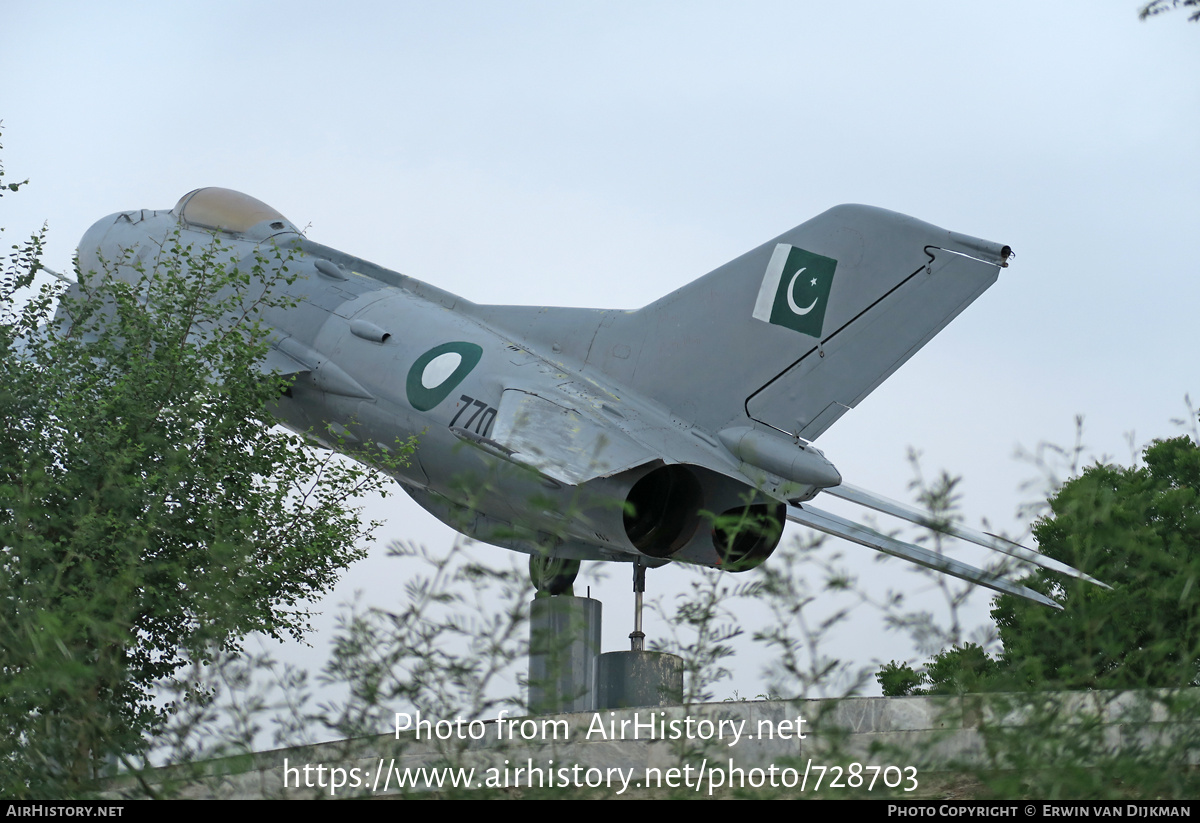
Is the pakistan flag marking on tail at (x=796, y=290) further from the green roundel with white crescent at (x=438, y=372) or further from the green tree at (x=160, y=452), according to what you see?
the green tree at (x=160, y=452)

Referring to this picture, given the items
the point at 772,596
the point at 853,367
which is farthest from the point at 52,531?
the point at 772,596

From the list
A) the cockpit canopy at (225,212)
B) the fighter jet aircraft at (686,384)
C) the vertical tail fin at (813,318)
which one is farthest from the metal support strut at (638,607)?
the cockpit canopy at (225,212)

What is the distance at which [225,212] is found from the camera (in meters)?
18.1

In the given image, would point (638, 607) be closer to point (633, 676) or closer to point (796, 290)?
point (633, 676)

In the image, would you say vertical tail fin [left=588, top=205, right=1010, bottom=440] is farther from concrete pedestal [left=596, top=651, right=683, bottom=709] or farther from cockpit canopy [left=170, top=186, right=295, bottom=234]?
cockpit canopy [left=170, top=186, right=295, bottom=234]

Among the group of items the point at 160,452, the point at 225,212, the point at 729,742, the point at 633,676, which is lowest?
the point at 729,742

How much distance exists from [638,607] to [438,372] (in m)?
3.56

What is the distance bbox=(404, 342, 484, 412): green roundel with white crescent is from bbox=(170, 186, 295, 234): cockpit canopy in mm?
5106

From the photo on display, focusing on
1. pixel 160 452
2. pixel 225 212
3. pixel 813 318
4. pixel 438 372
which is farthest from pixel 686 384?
pixel 225 212

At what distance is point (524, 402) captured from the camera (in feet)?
41.7

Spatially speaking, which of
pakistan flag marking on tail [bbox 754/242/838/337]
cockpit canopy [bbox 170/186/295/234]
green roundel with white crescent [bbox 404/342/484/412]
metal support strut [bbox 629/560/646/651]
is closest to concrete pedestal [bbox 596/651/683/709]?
metal support strut [bbox 629/560/646/651]

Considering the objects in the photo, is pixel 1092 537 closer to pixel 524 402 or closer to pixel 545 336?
pixel 524 402

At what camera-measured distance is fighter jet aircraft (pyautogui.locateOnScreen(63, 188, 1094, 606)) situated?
40.8 ft

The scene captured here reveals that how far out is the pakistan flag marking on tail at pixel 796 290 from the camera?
13.0m
